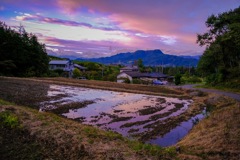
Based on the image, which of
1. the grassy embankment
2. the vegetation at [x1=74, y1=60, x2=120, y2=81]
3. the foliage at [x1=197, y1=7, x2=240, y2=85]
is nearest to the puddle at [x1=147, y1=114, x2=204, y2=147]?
the grassy embankment

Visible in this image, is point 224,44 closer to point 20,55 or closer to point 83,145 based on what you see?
point 83,145

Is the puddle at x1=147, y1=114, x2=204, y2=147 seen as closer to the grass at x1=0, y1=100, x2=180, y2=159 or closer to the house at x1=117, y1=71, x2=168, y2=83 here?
the grass at x1=0, y1=100, x2=180, y2=159

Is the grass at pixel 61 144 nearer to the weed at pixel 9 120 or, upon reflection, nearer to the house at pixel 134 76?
the weed at pixel 9 120

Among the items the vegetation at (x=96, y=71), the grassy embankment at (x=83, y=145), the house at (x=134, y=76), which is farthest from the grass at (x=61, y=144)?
the vegetation at (x=96, y=71)

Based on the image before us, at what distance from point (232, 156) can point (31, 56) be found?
42735mm

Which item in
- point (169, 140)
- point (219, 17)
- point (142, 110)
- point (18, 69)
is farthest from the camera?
point (18, 69)

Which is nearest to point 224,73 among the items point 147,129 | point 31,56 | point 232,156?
point 147,129

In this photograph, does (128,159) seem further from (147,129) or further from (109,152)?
Result: (147,129)

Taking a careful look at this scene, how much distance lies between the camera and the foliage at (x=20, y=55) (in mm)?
38625

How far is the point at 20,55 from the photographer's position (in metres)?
40.1

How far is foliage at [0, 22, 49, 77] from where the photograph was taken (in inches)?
1521

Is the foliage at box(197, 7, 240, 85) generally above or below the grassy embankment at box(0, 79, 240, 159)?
above

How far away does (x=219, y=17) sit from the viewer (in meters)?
31.7

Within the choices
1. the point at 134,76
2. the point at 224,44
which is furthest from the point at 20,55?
the point at 224,44
